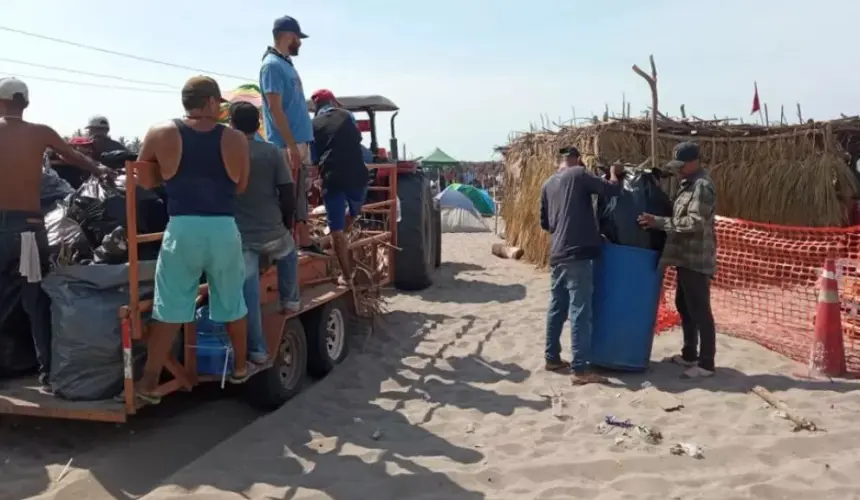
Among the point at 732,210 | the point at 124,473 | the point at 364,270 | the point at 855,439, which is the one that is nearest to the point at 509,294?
the point at 364,270

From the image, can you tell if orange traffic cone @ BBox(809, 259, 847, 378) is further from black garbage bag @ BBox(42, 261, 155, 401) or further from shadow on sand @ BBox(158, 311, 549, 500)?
black garbage bag @ BBox(42, 261, 155, 401)

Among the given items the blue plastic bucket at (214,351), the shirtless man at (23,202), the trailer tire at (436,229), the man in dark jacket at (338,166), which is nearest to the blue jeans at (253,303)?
the blue plastic bucket at (214,351)

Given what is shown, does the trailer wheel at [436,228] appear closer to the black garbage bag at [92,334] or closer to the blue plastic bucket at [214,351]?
the blue plastic bucket at [214,351]

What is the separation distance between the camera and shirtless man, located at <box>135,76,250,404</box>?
411 centimetres

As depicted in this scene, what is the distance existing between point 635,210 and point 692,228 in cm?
43

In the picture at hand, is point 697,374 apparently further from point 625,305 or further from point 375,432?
point 375,432

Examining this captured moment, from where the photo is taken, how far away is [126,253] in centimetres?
452

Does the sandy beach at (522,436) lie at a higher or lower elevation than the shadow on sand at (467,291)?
lower

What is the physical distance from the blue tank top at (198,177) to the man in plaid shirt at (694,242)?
125 inches

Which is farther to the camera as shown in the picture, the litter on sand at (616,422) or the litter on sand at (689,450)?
the litter on sand at (616,422)

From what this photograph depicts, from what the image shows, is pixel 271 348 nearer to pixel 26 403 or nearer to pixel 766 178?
pixel 26 403

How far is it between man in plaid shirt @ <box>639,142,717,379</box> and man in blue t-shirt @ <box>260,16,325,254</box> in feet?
8.42

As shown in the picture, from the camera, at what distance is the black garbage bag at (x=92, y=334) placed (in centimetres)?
428

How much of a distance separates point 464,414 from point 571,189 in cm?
189
